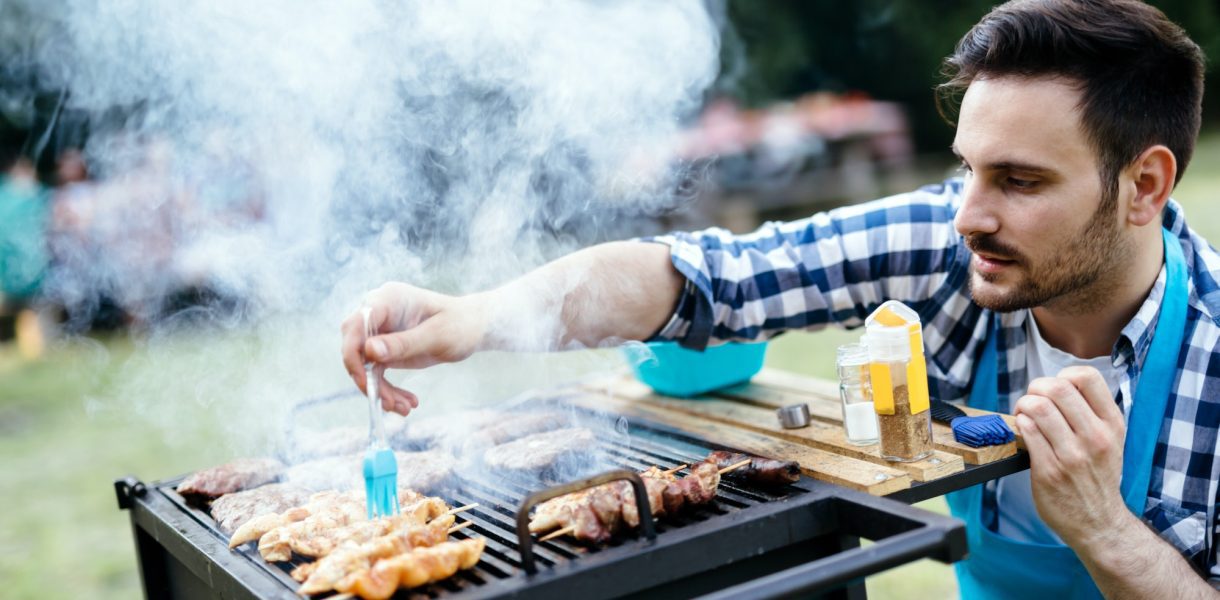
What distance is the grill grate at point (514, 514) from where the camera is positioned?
6.04ft

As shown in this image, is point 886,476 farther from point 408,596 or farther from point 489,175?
point 489,175

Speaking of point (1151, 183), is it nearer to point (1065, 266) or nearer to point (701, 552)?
point (1065, 266)

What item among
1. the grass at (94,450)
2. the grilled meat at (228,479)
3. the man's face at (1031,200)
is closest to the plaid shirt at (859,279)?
the man's face at (1031,200)

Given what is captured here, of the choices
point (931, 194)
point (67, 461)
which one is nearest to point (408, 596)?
point (931, 194)

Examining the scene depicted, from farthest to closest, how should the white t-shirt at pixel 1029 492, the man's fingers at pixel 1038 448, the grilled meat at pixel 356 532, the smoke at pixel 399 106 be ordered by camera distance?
the smoke at pixel 399 106 < the white t-shirt at pixel 1029 492 < the man's fingers at pixel 1038 448 < the grilled meat at pixel 356 532

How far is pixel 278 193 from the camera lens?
20.2 ft

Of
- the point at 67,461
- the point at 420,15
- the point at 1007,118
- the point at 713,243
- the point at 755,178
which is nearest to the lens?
the point at 1007,118

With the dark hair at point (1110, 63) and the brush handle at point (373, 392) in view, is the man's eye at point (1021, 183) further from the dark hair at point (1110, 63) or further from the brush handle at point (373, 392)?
the brush handle at point (373, 392)

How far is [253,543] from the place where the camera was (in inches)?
81.8

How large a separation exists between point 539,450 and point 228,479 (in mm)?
775

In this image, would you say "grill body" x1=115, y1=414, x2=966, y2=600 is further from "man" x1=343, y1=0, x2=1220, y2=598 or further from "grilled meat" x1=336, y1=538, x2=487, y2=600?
"man" x1=343, y1=0, x2=1220, y2=598

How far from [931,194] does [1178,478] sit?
0.99m

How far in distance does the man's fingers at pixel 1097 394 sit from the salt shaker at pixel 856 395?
0.43 meters

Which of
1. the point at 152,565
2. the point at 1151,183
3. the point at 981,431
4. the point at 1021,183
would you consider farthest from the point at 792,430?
the point at 152,565
